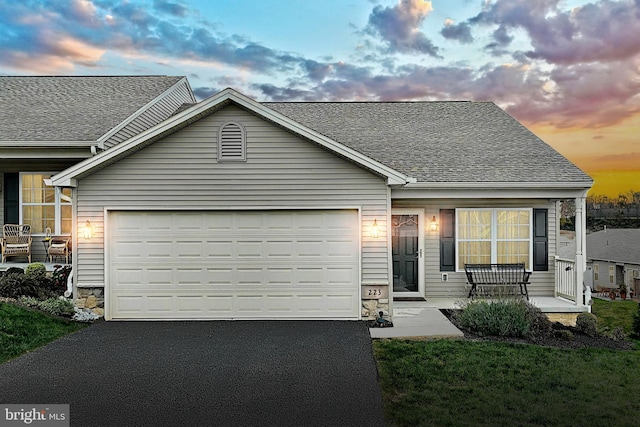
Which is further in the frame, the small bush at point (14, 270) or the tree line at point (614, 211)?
the tree line at point (614, 211)

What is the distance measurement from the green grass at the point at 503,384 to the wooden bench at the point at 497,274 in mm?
3560

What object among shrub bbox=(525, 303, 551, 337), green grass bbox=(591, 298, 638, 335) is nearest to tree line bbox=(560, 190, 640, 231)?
green grass bbox=(591, 298, 638, 335)

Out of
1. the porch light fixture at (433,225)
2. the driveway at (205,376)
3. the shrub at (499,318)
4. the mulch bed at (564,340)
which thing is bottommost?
the mulch bed at (564,340)

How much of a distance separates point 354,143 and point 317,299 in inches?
199

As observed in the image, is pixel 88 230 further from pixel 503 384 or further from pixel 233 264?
pixel 503 384

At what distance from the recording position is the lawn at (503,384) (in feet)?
16.0

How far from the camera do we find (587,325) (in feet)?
29.4

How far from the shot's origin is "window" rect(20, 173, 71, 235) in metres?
12.0

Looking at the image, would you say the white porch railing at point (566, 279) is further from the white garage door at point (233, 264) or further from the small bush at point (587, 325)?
the white garage door at point (233, 264)

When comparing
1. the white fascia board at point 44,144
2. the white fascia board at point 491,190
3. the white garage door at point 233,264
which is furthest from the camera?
the white fascia board at point 44,144

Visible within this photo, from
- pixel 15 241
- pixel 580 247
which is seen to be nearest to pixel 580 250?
pixel 580 247

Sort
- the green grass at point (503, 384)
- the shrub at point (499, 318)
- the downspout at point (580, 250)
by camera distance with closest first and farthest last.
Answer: the green grass at point (503, 384), the shrub at point (499, 318), the downspout at point (580, 250)

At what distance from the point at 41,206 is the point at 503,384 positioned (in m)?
11.7

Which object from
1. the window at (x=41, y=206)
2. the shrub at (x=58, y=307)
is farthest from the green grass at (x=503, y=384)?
the window at (x=41, y=206)
